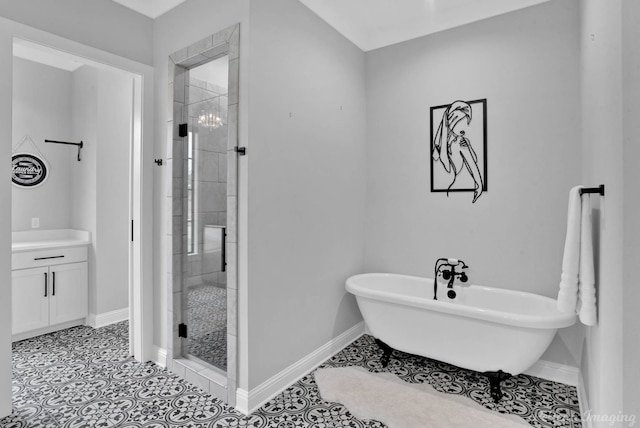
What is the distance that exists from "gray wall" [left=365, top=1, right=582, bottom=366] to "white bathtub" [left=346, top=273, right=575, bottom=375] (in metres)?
0.18

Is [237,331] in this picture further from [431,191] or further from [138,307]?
[431,191]

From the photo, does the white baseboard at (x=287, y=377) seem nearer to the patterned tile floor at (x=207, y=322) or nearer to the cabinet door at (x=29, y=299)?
the patterned tile floor at (x=207, y=322)

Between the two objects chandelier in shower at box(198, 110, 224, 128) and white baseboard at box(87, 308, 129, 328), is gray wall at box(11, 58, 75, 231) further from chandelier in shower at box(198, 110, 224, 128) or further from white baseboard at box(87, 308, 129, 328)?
chandelier in shower at box(198, 110, 224, 128)

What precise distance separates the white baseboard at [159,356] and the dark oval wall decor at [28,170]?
2.35m

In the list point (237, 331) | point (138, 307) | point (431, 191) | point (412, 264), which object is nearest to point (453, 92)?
point (431, 191)

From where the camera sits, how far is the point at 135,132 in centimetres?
270

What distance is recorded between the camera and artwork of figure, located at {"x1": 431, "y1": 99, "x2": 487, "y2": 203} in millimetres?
2785

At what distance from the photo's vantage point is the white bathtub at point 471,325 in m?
2.08

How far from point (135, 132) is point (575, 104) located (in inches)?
131

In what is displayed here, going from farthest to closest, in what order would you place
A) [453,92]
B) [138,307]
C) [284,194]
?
[453,92] → [138,307] → [284,194]

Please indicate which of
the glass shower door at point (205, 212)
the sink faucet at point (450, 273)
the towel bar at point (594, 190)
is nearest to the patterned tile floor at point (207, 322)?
the glass shower door at point (205, 212)

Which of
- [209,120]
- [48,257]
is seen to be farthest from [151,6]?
[48,257]

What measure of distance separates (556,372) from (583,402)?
1.39 ft

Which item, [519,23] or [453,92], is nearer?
[519,23]
